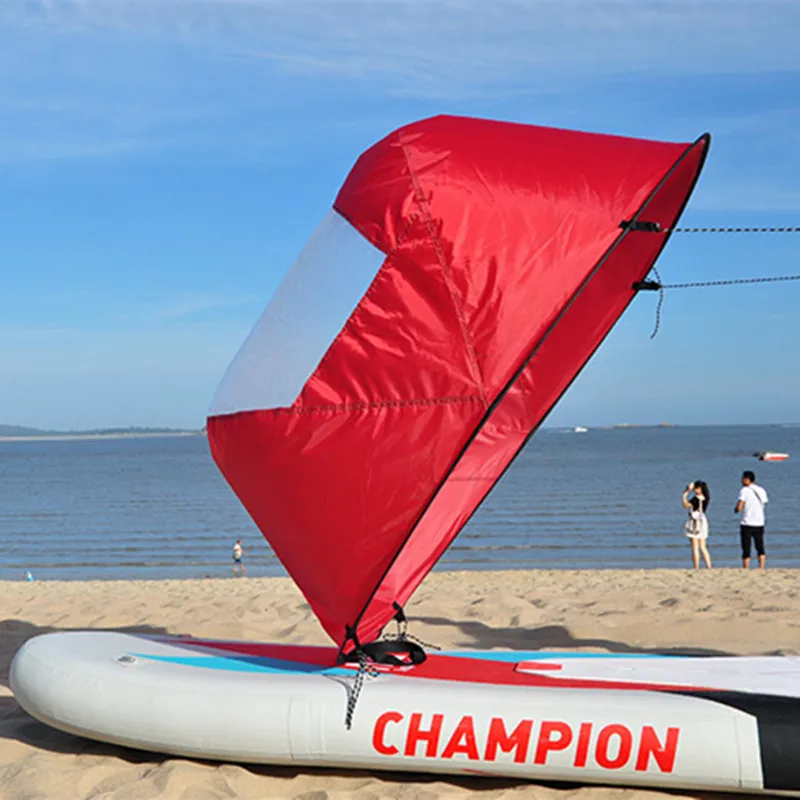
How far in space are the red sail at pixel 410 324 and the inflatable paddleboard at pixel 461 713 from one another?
53 centimetres

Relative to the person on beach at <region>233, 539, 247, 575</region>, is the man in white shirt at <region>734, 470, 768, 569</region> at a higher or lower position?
lower

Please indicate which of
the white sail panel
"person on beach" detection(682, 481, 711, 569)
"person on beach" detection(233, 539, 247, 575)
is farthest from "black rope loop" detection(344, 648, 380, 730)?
"person on beach" detection(233, 539, 247, 575)

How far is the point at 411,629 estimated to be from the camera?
29.2 ft

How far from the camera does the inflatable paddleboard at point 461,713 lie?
469cm

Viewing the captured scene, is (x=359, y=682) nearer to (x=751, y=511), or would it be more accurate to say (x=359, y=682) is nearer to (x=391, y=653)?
(x=391, y=653)

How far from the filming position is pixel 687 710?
477cm

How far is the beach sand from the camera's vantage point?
495cm

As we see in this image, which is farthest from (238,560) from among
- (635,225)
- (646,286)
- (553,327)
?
(635,225)

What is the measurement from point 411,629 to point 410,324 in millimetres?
4465

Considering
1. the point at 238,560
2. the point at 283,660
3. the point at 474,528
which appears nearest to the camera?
→ the point at 283,660

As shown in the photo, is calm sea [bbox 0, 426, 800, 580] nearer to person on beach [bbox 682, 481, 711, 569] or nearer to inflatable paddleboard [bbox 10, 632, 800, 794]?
person on beach [bbox 682, 481, 711, 569]

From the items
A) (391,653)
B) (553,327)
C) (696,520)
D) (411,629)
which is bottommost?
(391,653)

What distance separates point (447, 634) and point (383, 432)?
3.95 metres

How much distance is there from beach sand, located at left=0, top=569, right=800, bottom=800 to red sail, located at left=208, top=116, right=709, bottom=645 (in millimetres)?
964
